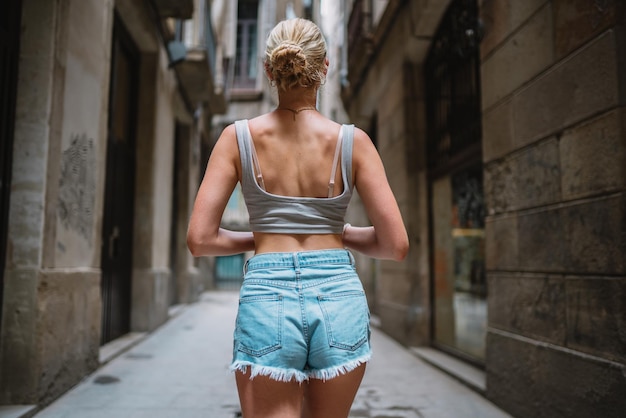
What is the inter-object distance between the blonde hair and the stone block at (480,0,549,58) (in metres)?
2.71

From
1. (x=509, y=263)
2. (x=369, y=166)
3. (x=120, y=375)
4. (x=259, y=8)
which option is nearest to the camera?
(x=369, y=166)

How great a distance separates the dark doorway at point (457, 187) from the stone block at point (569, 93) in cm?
184

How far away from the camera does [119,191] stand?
7359 mm

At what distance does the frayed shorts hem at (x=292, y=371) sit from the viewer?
4.92ft

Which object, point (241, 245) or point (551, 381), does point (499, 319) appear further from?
point (241, 245)

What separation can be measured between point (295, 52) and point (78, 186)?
3766 mm

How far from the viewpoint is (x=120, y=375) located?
17.0 ft

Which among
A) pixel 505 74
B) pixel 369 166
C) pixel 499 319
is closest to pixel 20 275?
pixel 369 166

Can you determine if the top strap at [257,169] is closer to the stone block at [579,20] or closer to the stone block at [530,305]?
the stone block at [579,20]

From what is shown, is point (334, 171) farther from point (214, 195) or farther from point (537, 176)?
point (537, 176)

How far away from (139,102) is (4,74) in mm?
4446

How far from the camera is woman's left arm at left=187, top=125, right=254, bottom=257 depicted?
1.63 m

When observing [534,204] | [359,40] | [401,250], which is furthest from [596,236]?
[359,40]

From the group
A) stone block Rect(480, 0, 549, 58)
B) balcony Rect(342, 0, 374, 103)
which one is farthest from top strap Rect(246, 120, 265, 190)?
balcony Rect(342, 0, 374, 103)
